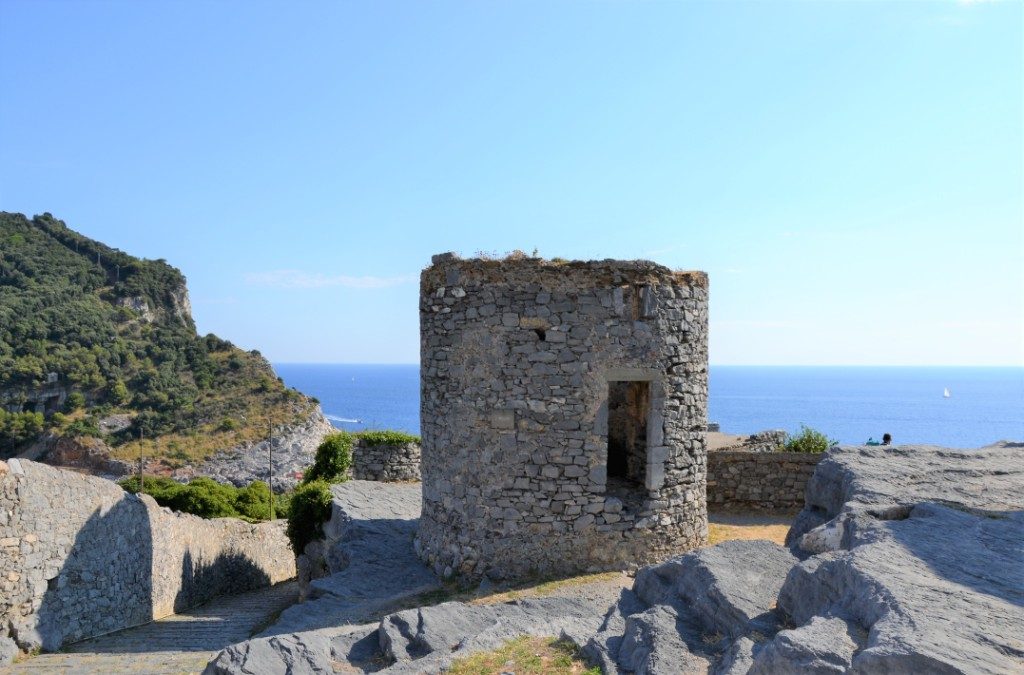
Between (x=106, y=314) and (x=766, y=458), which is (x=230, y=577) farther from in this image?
(x=106, y=314)

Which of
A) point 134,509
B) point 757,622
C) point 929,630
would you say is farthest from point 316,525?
point 929,630

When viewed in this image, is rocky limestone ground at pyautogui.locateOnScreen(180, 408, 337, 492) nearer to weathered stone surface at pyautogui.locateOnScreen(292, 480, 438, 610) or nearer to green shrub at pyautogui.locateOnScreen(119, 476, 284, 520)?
green shrub at pyautogui.locateOnScreen(119, 476, 284, 520)

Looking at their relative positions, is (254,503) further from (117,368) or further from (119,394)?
(117,368)

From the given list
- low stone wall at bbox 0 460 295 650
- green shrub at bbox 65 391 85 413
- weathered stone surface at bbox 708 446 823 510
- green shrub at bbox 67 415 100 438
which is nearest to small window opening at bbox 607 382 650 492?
weathered stone surface at bbox 708 446 823 510

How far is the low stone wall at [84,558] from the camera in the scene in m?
10.5

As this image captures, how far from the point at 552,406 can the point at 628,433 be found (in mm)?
3165

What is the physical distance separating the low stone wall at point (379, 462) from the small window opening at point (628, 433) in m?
6.98

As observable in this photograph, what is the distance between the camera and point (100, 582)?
12.3 metres

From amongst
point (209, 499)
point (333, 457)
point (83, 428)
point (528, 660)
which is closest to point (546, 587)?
point (528, 660)

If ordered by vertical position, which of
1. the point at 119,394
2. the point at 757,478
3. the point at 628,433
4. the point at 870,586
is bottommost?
the point at 119,394

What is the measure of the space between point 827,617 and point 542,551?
6815 millimetres

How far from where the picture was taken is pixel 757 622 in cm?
421

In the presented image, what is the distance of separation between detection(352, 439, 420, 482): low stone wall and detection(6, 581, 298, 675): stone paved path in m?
3.68

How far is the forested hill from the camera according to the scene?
48.2m
